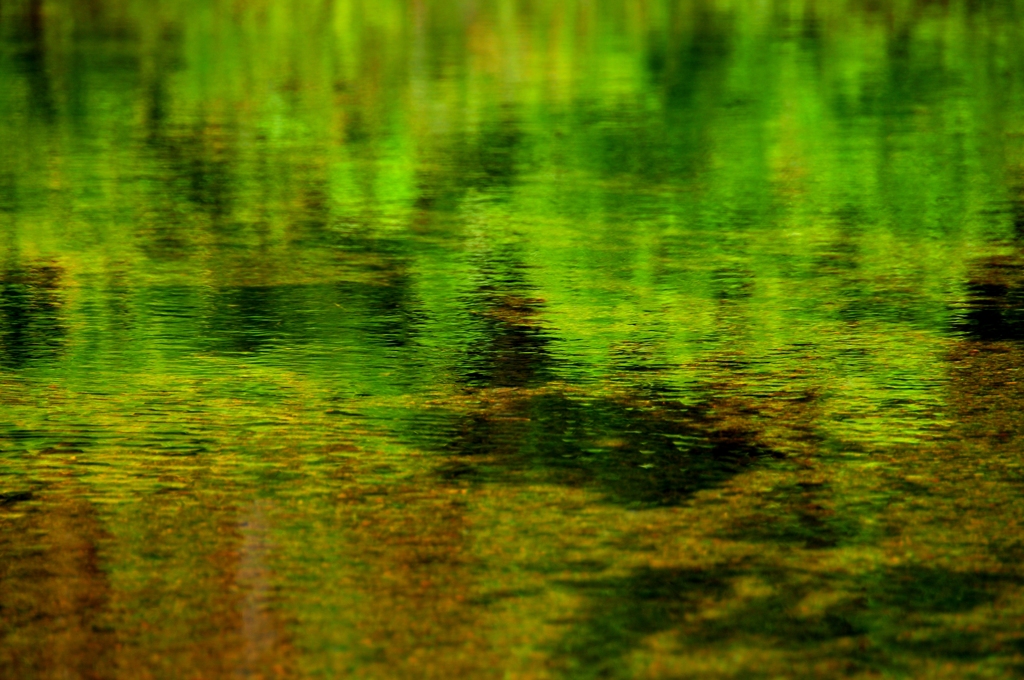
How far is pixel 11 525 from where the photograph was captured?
17.1 ft

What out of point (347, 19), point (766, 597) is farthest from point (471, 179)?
point (347, 19)

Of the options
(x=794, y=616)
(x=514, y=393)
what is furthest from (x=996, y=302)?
(x=794, y=616)

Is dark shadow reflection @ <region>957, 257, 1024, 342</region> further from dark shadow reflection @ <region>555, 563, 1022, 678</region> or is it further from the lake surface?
dark shadow reflection @ <region>555, 563, 1022, 678</region>

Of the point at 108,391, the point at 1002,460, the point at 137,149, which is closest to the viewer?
the point at 1002,460

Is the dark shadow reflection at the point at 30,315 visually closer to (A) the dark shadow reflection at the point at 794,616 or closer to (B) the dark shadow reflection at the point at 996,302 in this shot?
(A) the dark shadow reflection at the point at 794,616

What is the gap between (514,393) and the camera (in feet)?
21.2

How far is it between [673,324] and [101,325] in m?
2.07

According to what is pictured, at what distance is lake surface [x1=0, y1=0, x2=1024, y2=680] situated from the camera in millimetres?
4484

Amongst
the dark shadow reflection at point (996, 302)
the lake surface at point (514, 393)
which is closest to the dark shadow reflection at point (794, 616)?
the lake surface at point (514, 393)

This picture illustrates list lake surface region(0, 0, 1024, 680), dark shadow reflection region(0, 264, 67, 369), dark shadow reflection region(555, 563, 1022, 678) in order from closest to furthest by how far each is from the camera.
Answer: dark shadow reflection region(555, 563, 1022, 678) < lake surface region(0, 0, 1024, 680) < dark shadow reflection region(0, 264, 67, 369)

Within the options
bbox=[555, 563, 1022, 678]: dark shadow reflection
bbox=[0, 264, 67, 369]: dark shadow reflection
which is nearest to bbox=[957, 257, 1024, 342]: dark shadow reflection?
bbox=[555, 563, 1022, 678]: dark shadow reflection

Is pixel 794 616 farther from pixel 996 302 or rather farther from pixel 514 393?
pixel 996 302

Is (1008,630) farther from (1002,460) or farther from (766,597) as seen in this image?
(1002,460)

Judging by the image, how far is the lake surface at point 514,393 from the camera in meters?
4.48
